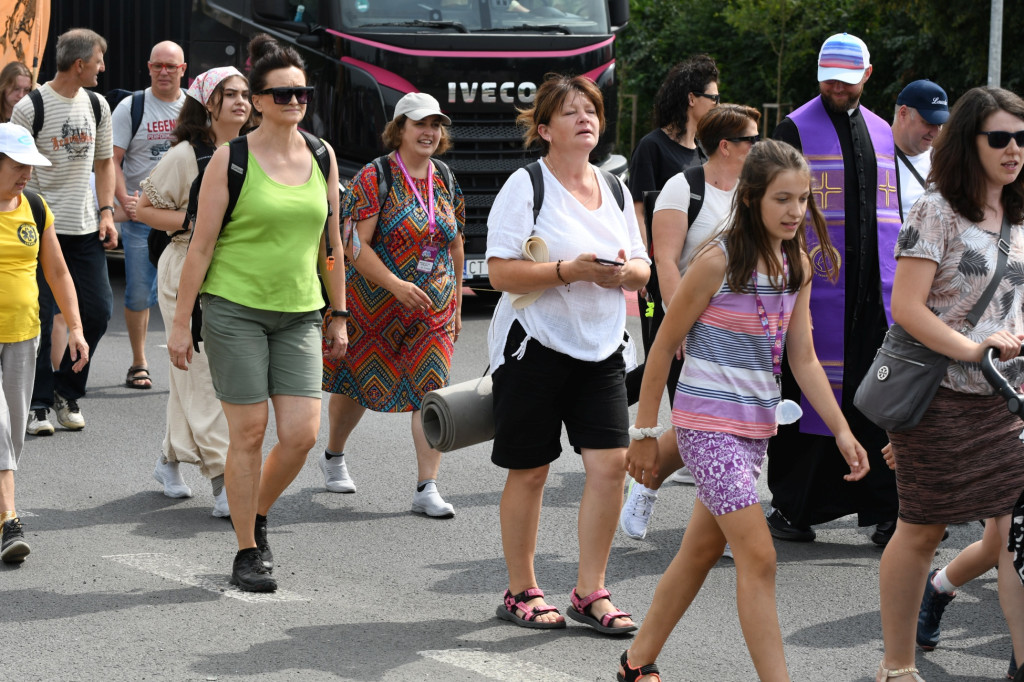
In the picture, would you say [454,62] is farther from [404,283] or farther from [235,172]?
[235,172]

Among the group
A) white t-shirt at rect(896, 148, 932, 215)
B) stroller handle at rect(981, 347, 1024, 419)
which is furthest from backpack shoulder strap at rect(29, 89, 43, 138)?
stroller handle at rect(981, 347, 1024, 419)

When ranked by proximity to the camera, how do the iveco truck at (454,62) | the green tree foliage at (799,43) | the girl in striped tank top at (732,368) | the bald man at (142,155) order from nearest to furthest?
the girl in striped tank top at (732,368) → the bald man at (142,155) → the iveco truck at (454,62) → the green tree foliage at (799,43)

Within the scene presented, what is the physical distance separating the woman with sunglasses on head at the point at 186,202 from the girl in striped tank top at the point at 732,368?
2.89 m

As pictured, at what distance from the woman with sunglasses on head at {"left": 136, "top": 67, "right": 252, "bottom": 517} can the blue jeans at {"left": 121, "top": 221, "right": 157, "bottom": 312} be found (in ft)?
9.28

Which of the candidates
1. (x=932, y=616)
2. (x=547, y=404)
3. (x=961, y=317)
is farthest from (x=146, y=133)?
(x=961, y=317)

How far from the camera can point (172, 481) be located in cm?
690

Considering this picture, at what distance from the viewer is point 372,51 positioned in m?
11.7

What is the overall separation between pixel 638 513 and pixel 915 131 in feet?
6.43

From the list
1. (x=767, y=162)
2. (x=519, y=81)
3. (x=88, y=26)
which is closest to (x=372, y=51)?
(x=519, y=81)

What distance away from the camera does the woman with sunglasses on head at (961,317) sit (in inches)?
166

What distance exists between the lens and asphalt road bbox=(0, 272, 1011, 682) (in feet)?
15.4

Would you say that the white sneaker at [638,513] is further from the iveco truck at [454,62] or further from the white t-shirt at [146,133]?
the iveco truck at [454,62]

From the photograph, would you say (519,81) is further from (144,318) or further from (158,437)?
(158,437)

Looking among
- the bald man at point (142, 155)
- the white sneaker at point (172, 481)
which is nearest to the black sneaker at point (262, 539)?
the white sneaker at point (172, 481)
